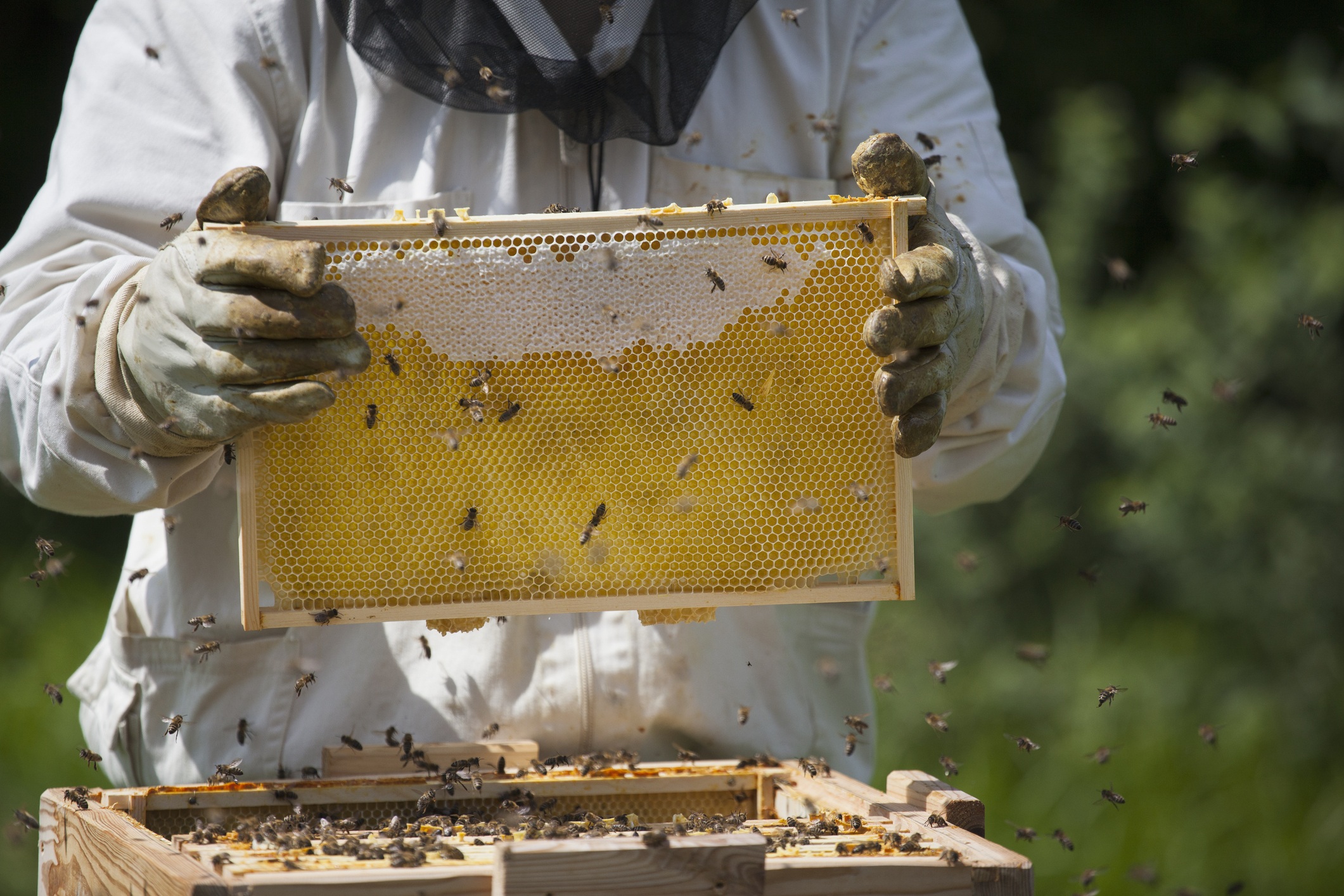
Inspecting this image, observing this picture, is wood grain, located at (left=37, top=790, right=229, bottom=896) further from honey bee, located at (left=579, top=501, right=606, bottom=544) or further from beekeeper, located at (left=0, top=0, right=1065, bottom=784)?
honey bee, located at (left=579, top=501, right=606, bottom=544)

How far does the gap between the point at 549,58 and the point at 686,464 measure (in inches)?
34.3

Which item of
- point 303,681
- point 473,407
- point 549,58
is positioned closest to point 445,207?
point 549,58

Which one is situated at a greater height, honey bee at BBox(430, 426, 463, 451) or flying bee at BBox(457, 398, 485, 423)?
flying bee at BBox(457, 398, 485, 423)

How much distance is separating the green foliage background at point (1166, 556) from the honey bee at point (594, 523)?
327 centimetres

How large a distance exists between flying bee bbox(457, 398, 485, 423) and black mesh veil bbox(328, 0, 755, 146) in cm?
66

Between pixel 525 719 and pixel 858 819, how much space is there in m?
0.78

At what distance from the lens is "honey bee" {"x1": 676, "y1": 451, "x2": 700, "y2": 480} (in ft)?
6.81

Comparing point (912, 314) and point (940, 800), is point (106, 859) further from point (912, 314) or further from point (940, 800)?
point (912, 314)

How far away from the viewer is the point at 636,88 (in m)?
2.42

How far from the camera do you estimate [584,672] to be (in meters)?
2.45

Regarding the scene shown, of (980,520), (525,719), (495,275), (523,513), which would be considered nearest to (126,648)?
(525,719)

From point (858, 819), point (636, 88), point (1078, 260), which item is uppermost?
point (1078, 260)

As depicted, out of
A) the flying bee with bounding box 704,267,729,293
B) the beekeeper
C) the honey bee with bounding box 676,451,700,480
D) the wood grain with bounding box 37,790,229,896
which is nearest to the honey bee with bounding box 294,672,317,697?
the beekeeper

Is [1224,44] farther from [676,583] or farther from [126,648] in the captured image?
[126,648]
